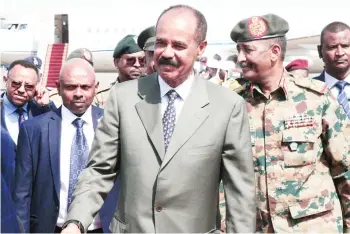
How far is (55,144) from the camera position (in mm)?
3580

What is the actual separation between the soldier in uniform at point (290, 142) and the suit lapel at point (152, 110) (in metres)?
0.83

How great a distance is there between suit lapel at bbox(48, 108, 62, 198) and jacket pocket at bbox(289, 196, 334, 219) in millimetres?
1445

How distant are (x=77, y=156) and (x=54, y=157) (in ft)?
0.48

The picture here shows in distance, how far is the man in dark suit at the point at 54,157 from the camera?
3.50 meters

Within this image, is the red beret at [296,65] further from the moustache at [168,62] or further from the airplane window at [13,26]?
the airplane window at [13,26]

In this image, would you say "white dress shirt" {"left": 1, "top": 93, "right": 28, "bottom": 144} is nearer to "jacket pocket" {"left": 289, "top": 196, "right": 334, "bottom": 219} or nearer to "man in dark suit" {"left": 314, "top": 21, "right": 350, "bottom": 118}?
"jacket pocket" {"left": 289, "top": 196, "right": 334, "bottom": 219}

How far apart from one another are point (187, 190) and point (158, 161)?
0.57ft

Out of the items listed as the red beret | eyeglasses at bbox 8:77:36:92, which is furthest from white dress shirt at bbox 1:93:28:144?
the red beret

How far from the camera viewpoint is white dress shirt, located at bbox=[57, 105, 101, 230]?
3.52 m

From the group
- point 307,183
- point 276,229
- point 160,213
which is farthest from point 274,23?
point 160,213

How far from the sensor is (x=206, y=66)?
12.9 metres

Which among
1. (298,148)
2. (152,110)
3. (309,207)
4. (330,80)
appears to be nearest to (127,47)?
(330,80)

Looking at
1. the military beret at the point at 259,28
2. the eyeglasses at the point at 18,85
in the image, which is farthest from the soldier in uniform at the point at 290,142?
the eyeglasses at the point at 18,85

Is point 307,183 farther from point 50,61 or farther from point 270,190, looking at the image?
point 50,61
